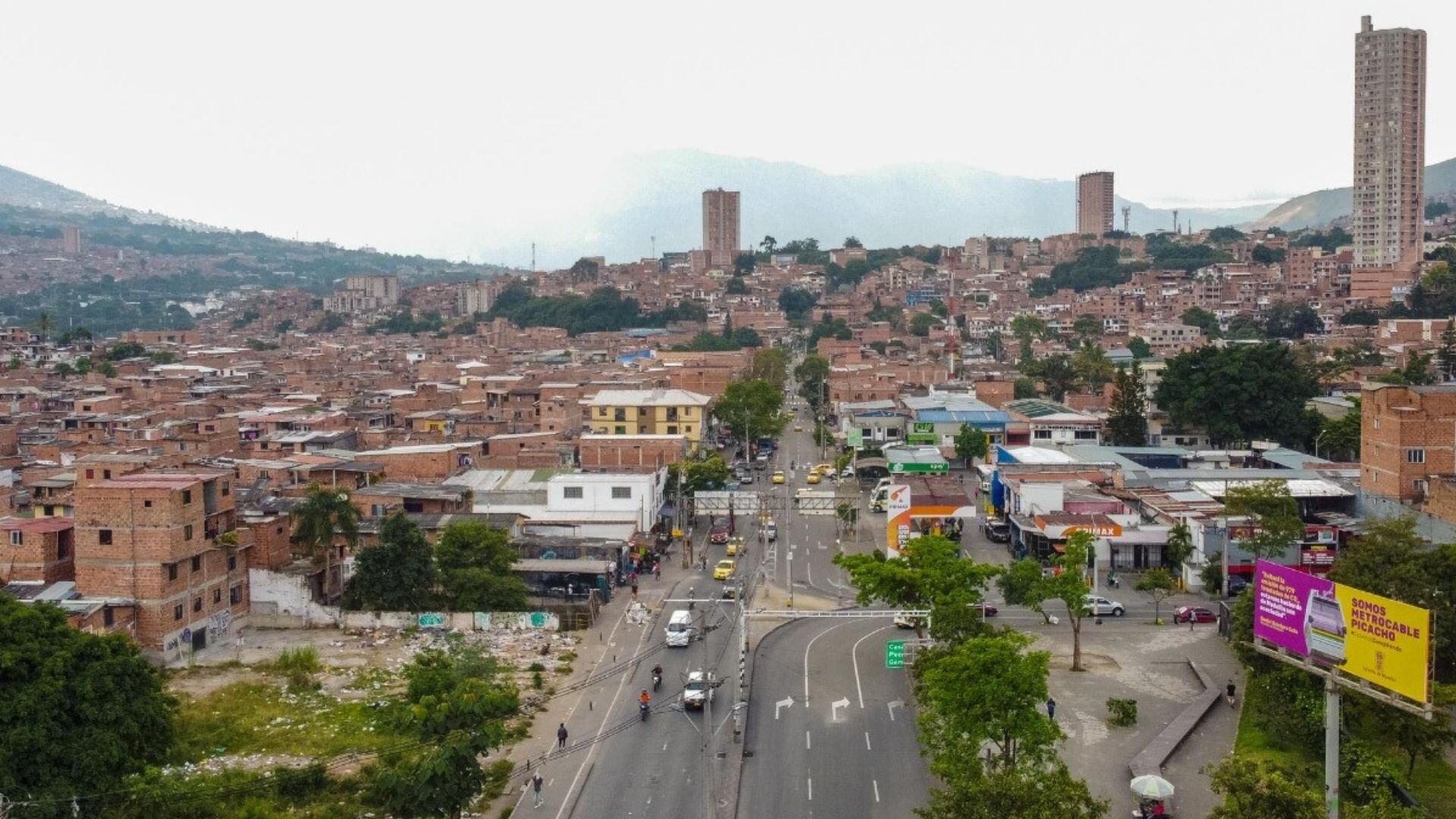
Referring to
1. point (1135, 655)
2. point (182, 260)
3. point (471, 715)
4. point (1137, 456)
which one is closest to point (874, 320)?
point (1137, 456)

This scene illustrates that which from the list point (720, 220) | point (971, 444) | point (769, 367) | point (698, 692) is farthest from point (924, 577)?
point (720, 220)

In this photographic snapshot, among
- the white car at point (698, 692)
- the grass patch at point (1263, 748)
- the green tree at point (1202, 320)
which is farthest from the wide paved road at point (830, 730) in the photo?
the green tree at point (1202, 320)

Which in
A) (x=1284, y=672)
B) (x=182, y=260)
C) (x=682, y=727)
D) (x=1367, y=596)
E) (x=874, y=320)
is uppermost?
(x=182, y=260)

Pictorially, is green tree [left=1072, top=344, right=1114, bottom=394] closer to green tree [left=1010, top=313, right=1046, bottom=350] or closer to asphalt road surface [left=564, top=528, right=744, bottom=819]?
green tree [left=1010, top=313, right=1046, bottom=350]

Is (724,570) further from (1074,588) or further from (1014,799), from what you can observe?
(1014,799)

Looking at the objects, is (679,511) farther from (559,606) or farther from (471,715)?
(471,715)
